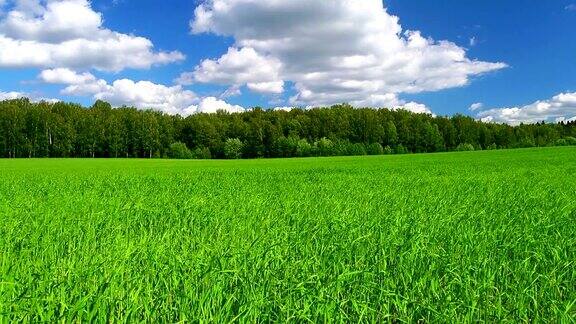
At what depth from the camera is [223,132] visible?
130250mm

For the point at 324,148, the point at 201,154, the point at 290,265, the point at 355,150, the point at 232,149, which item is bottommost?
the point at 290,265

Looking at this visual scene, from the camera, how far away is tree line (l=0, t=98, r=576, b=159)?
110 meters

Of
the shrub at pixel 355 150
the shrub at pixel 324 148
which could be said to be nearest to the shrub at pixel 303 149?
the shrub at pixel 324 148

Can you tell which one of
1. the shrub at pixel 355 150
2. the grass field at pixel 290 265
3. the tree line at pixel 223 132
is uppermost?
the tree line at pixel 223 132

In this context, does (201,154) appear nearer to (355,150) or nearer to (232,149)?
(232,149)

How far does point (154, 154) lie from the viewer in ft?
411

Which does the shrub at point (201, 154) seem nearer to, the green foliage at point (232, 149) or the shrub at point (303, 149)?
the green foliage at point (232, 149)

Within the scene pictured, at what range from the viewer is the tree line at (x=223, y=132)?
362 ft

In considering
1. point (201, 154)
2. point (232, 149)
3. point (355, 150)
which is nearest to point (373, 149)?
point (355, 150)

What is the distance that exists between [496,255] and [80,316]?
4464 millimetres

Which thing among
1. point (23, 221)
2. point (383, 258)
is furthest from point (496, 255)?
point (23, 221)

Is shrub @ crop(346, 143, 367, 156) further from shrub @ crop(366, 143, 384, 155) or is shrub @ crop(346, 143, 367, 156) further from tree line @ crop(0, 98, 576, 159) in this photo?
shrub @ crop(366, 143, 384, 155)

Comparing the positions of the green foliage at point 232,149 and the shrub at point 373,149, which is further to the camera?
the green foliage at point 232,149

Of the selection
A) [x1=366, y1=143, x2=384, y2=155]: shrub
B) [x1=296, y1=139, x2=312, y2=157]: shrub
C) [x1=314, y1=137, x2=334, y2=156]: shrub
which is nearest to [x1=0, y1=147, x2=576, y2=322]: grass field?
[x1=314, y1=137, x2=334, y2=156]: shrub
